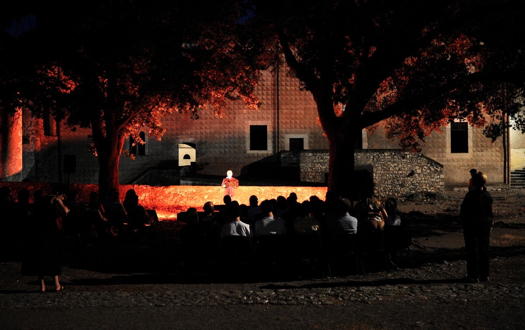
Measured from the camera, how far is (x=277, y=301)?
7.53 metres

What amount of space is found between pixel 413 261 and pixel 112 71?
11480 mm

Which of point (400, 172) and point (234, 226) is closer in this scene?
point (234, 226)

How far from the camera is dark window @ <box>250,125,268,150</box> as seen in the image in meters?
34.0

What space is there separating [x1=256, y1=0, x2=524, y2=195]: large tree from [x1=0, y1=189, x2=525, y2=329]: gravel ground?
561 centimetres


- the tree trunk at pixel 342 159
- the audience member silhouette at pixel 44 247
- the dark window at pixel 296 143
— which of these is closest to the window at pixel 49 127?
the dark window at pixel 296 143

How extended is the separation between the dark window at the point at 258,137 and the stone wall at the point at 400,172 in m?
6.89

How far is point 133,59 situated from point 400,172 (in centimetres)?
1579

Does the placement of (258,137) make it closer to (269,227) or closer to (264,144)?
(264,144)

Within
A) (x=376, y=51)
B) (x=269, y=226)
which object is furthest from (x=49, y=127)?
(x=269, y=226)

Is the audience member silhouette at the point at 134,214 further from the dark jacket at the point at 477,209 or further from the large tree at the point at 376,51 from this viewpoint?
the dark jacket at the point at 477,209

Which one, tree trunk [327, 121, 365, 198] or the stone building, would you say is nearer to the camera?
tree trunk [327, 121, 365, 198]

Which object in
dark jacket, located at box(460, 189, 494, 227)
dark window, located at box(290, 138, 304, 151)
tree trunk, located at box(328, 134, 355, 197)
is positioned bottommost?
dark jacket, located at box(460, 189, 494, 227)

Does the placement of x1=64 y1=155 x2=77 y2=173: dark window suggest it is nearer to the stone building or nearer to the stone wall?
the stone building

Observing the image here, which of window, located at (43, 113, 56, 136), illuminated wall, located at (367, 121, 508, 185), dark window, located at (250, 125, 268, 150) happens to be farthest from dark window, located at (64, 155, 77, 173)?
illuminated wall, located at (367, 121, 508, 185)
